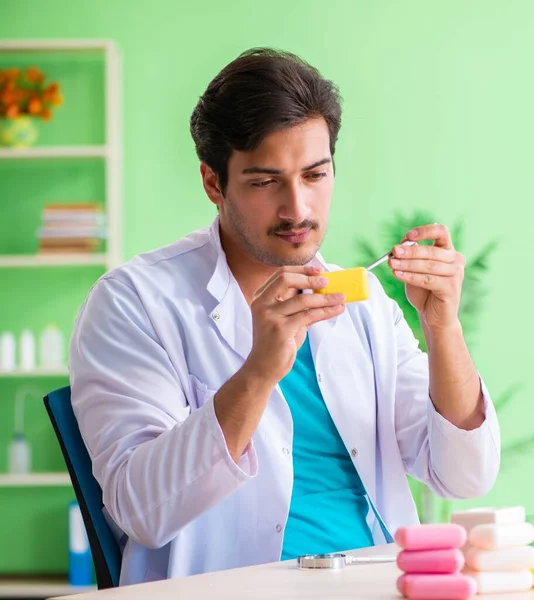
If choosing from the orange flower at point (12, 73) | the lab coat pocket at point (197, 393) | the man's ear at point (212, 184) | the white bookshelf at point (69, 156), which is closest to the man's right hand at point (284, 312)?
the lab coat pocket at point (197, 393)

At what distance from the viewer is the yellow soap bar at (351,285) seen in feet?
4.59

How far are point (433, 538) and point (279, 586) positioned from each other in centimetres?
20

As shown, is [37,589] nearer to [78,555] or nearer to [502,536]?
[78,555]

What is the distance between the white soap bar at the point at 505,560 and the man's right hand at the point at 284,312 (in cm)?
44

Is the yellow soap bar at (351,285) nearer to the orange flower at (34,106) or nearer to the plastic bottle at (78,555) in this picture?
the plastic bottle at (78,555)

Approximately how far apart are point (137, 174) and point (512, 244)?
1.56 m

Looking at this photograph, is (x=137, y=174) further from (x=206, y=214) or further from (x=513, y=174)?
(x=513, y=174)

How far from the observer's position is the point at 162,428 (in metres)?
1.53

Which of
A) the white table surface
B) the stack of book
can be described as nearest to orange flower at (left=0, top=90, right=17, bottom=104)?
the stack of book

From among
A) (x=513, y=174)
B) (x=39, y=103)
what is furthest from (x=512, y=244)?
(x=39, y=103)

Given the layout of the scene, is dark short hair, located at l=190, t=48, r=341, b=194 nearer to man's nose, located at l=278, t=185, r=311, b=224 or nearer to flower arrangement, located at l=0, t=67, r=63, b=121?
man's nose, located at l=278, t=185, r=311, b=224

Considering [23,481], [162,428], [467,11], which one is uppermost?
[467,11]

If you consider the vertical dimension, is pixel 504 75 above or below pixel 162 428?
above

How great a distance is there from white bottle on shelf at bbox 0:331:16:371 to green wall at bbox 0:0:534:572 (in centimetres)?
30
